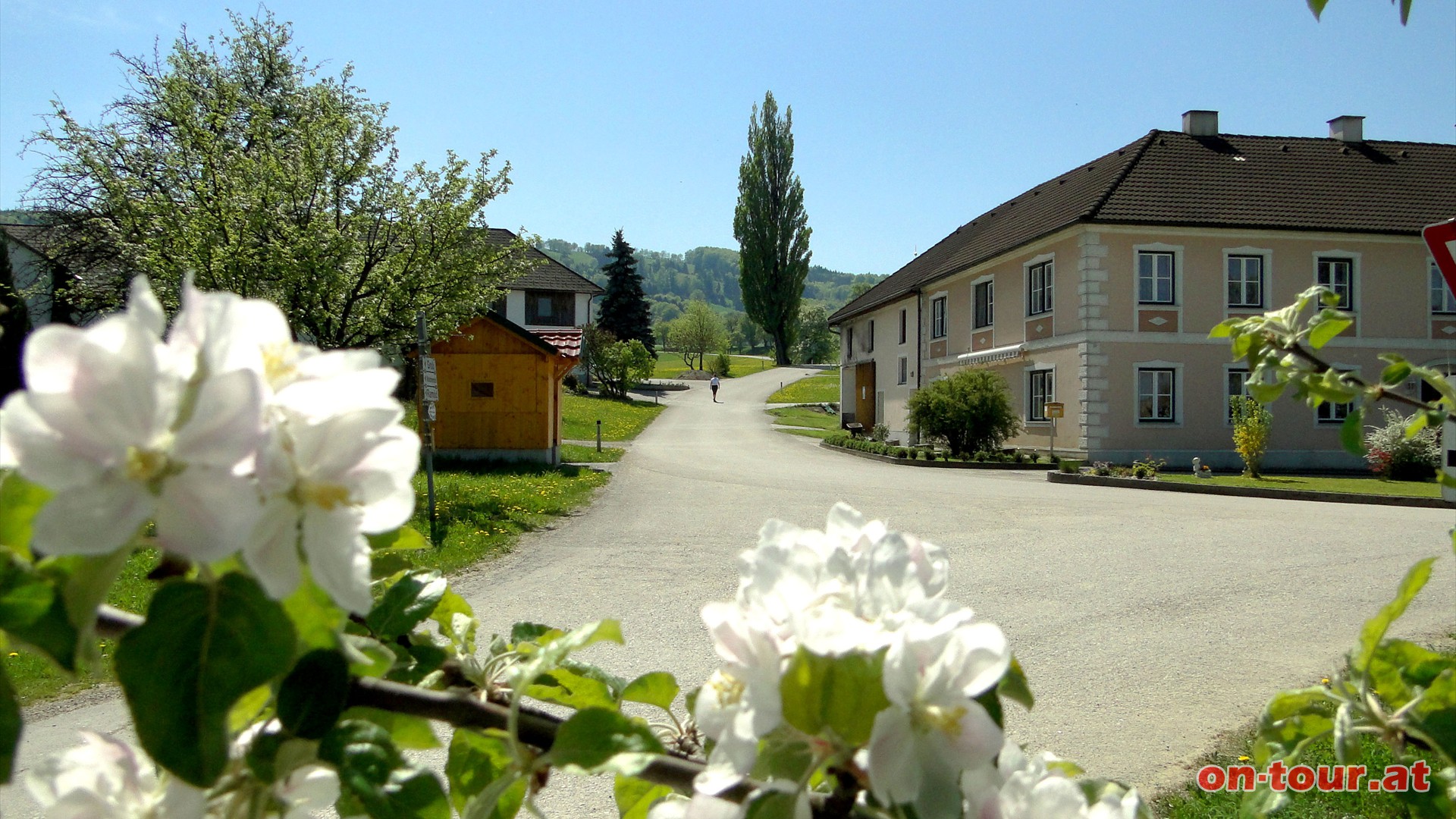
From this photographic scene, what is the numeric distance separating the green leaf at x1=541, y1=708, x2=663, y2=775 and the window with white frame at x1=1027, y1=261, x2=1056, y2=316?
87.9ft

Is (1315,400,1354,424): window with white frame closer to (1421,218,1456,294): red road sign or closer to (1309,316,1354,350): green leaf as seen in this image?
(1421,218,1456,294): red road sign

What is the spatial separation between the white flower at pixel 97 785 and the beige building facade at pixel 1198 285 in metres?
24.6

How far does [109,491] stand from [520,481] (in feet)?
54.5

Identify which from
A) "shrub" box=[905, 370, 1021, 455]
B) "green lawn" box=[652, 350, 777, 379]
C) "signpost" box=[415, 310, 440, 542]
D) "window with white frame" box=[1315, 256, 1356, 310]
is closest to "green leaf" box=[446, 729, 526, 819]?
"signpost" box=[415, 310, 440, 542]

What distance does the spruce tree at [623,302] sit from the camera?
206 ft

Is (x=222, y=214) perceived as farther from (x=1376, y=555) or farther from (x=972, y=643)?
(x=1376, y=555)

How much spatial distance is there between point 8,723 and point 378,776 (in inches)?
8.0

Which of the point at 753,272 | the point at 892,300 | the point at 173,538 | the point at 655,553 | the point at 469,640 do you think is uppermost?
the point at 753,272

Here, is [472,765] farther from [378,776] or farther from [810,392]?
[810,392]

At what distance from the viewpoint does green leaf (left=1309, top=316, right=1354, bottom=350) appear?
54.5 inches

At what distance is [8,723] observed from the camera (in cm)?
43

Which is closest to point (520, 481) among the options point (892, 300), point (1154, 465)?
point (1154, 465)

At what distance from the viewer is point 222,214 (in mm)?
12703

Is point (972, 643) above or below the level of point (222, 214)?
below
